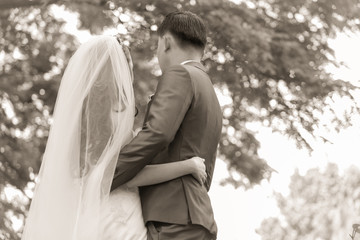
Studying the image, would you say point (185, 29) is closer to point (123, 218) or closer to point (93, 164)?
point (93, 164)

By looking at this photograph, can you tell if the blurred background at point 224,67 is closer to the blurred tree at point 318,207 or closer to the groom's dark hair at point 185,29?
the groom's dark hair at point 185,29

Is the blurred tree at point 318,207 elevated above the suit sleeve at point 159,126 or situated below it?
below

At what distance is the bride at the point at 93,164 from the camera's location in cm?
320

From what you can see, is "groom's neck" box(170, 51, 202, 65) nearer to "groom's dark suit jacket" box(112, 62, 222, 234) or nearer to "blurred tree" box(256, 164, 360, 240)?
"groom's dark suit jacket" box(112, 62, 222, 234)

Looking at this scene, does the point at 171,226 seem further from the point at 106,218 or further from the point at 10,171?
the point at 10,171

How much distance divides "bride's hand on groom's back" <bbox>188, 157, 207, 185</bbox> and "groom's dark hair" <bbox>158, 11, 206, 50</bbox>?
0.57 meters

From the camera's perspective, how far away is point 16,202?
8922mm

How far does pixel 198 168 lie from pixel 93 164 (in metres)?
0.47

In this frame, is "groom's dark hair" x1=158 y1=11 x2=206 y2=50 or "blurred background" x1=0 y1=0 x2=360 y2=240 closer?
"groom's dark hair" x1=158 y1=11 x2=206 y2=50

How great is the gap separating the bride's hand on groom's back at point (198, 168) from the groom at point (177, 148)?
0.03 metres

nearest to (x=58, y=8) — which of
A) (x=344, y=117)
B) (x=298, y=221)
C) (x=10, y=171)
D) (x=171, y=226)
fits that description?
(x=10, y=171)

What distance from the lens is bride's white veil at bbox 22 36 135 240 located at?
10.6ft

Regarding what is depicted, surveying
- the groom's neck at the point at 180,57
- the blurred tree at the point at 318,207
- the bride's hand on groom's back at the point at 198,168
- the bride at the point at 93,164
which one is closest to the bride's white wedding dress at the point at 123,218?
the bride at the point at 93,164

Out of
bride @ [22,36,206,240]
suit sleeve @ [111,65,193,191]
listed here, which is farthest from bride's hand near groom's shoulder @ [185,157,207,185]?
suit sleeve @ [111,65,193,191]
